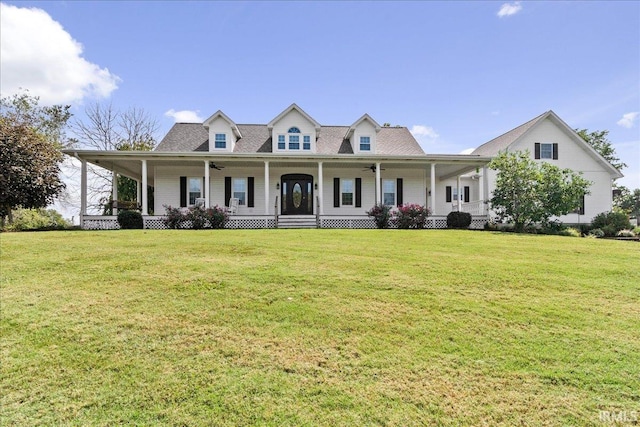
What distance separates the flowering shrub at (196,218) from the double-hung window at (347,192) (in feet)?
23.0

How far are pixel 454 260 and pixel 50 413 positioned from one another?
655 cm

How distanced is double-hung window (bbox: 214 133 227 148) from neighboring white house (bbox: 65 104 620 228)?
0.05 meters

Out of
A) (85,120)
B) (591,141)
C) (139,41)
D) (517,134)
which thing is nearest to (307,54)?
(139,41)

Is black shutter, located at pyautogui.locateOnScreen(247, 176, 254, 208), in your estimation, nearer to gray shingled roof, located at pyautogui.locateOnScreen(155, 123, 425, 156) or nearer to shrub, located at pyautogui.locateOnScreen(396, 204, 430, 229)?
gray shingled roof, located at pyautogui.locateOnScreen(155, 123, 425, 156)

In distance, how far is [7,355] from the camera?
344 centimetres

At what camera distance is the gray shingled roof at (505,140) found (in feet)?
70.9

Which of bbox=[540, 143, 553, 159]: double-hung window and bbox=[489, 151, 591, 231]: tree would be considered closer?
bbox=[489, 151, 591, 231]: tree

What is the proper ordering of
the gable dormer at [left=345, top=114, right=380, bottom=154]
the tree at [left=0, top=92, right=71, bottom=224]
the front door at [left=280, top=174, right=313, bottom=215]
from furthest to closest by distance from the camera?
the front door at [left=280, top=174, right=313, bottom=215]
the gable dormer at [left=345, top=114, right=380, bottom=154]
the tree at [left=0, top=92, right=71, bottom=224]

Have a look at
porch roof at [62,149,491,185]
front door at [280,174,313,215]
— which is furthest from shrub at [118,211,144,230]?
front door at [280,174,313,215]

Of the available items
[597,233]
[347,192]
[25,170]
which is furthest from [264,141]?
[597,233]

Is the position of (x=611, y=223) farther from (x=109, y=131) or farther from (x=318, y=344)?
(x=109, y=131)

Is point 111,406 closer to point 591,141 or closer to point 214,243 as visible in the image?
point 214,243

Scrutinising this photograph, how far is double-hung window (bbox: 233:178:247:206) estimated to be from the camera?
60.0ft

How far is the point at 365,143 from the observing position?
60.7ft
